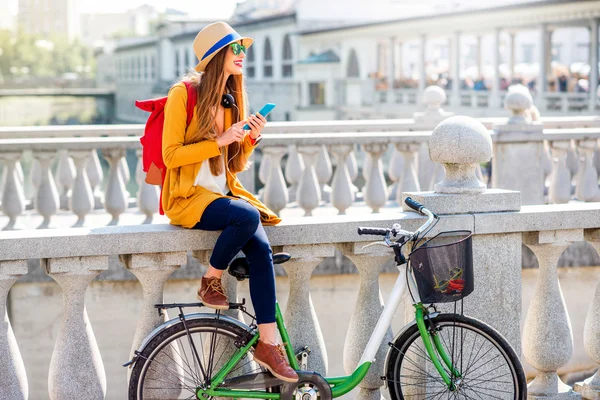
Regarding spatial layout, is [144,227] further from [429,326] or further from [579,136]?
[579,136]

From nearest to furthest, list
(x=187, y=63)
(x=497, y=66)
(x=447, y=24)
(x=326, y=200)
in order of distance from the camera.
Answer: (x=326, y=200), (x=497, y=66), (x=447, y=24), (x=187, y=63)

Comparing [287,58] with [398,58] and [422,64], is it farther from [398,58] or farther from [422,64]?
[422,64]

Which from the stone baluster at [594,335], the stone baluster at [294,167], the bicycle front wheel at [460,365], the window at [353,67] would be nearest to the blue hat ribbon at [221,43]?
the bicycle front wheel at [460,365]

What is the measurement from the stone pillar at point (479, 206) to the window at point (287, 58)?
5078 cm

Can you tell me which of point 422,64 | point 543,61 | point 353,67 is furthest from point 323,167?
point 353,67

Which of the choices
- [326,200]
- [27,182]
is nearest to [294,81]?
[27,182]

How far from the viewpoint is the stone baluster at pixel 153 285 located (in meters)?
3.88

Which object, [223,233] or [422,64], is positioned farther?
[422,64]

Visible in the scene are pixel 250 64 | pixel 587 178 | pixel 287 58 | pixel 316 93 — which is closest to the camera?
pixel 587 178

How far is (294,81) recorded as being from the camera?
5172 cm

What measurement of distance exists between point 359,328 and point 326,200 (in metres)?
6.16

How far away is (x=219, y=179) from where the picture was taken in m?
4.03

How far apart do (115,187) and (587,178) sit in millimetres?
4423

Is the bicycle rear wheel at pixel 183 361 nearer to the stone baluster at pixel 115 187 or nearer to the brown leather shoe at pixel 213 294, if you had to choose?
the brown leather shoe at pixel 213 294
